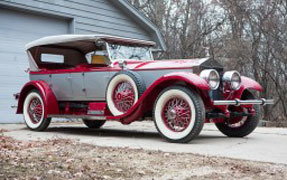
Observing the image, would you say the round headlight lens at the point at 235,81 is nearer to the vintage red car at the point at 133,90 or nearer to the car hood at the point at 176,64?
the vintage red car at the point at 133,90

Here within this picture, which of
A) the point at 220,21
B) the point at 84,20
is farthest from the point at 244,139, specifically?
the point at 220,21

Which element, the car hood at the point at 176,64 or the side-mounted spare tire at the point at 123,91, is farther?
the side-mounted spare tire at the point at 123,91

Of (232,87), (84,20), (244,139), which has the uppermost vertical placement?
(84,20)

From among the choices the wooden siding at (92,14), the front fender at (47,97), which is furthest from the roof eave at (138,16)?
the front fender at (47,97)

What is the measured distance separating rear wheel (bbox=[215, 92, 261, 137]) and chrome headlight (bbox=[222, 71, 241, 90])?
503mm

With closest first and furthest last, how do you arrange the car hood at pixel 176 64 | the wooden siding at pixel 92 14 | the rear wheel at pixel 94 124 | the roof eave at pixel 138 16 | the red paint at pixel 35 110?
the car hood at pixel 176 64
the red paint at pixel 35 110
the rear wheel at pixel 94 124
the wooden siding at pixel 92 14
the roof eave at pixel 138 16

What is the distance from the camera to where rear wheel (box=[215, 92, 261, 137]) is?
6.90m

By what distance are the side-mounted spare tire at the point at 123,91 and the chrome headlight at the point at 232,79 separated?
1302 millimetres

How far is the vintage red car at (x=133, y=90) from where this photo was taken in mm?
6070

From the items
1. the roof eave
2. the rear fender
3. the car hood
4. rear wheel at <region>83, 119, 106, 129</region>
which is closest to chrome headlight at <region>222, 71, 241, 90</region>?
the car hood

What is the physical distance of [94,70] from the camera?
24.1ft

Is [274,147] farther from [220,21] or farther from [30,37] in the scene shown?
[220,21]

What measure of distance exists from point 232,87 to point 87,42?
311 cm

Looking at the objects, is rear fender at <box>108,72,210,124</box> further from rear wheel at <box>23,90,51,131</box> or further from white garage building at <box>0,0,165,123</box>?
white garage building at <box>0,0,165,123</box>
